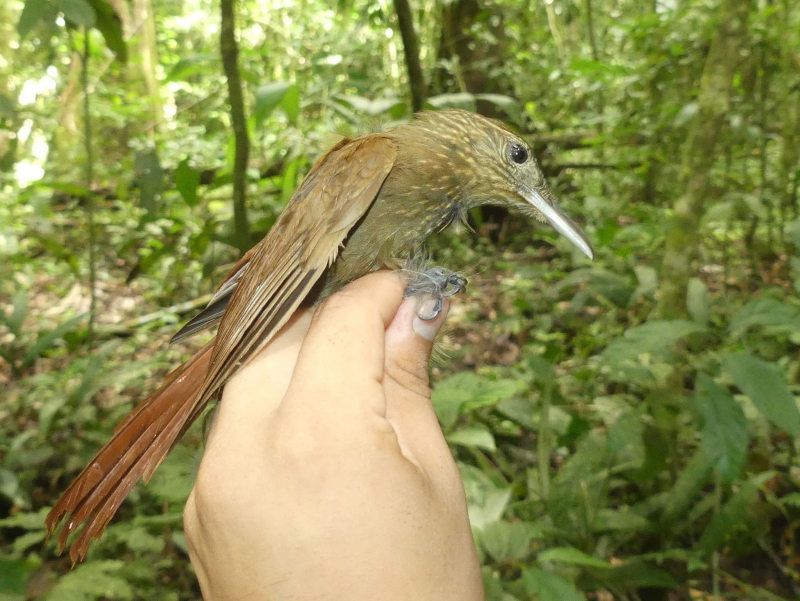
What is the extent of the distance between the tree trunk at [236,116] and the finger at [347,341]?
1.35m

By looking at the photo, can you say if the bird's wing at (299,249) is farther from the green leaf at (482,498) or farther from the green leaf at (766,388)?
the green leaf at (766,388)

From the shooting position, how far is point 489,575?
1.91 metres

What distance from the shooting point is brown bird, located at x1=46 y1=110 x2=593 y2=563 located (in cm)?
145

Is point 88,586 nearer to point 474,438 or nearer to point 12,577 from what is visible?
point 12,577

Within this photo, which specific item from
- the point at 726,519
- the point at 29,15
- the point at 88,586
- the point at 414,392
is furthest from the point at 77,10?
the point at 726,519

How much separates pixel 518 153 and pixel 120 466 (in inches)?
59.3

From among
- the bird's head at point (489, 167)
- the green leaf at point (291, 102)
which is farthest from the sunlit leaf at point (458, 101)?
the bird's head at point (489, 167)

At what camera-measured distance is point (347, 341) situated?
1270 millimetres

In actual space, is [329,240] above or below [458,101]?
below

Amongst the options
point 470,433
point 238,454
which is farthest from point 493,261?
point 238,454

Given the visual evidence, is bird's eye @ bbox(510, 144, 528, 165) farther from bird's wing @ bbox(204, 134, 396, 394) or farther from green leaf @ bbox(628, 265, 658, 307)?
green leaf @ bbox(628, 265, 658, 307)

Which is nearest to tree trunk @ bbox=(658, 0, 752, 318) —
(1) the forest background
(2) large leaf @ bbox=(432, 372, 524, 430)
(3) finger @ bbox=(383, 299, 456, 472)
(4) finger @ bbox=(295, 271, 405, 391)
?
(1) the forest background

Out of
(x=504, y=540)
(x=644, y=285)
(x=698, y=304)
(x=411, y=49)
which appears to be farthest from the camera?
(x=411, y=49)

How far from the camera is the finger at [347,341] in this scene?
1.20m
